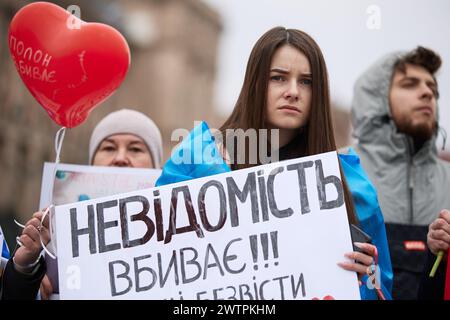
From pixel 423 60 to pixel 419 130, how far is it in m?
0.42

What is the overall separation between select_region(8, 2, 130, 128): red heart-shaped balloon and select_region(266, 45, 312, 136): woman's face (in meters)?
0.67

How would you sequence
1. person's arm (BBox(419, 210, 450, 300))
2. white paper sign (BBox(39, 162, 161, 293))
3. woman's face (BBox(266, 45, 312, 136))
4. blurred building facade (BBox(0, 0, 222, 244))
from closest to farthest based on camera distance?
person's arm (BBox(419, 210, 450, 300)) < woman's face (BBox(266, 45, 312, 136)) < white paper sign (BBox(39, 162, 161, 293)) < blurred building facade (BBox(0, 0, 222, 244))

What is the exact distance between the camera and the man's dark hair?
174 inches

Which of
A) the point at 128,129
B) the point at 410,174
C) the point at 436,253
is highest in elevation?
the point at 128,129

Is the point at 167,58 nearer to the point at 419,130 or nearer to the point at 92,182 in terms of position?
the point at 419,130

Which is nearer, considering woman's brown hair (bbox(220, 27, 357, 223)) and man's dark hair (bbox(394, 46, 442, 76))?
woman's brown hair (bbox(220, 27, 357, 223))

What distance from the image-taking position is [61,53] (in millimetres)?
3045

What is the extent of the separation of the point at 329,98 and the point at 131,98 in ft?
126

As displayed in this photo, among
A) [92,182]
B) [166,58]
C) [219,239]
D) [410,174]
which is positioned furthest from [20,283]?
[166,58]

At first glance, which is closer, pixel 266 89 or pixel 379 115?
pixel 266 89

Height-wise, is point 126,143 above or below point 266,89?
above

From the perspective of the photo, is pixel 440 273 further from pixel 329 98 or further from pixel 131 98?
pixel 131 98

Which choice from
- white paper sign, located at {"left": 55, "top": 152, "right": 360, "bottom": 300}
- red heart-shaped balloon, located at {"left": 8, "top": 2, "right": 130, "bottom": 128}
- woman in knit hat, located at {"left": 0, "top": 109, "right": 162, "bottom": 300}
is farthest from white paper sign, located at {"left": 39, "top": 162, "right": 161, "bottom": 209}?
white paper sign, located at {"left": 55, "top": 152, "right": 360, "bottom": 300}

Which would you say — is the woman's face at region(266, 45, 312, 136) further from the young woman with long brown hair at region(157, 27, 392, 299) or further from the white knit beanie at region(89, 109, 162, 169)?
the white knit beanie at region(89, 109, 162, 169)
